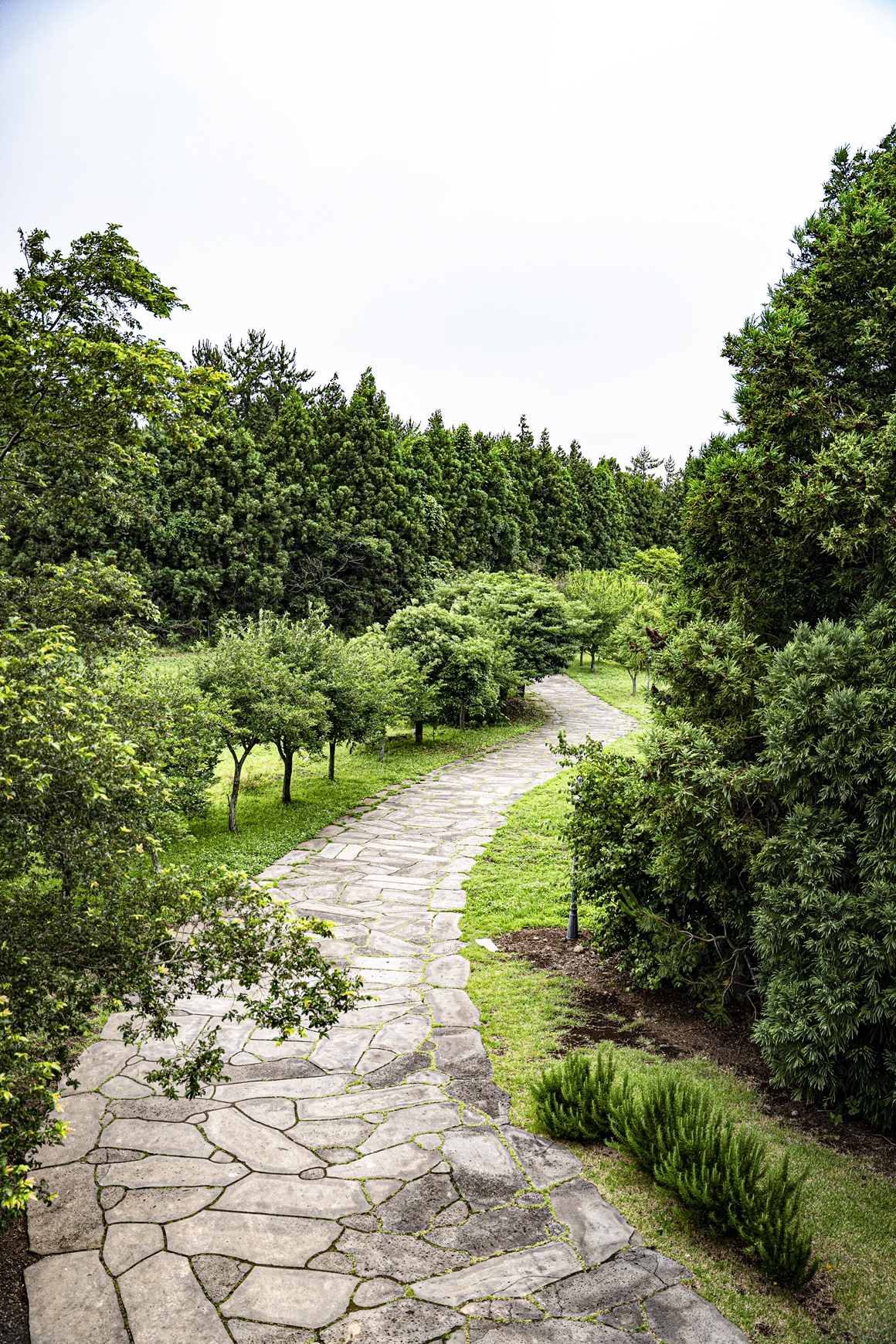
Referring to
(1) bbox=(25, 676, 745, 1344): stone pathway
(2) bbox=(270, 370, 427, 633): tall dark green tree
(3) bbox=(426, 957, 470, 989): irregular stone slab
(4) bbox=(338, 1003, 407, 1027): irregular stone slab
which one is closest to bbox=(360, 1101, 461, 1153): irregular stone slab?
(1) bbox=(25, 676, 745, 1344): stone pathway

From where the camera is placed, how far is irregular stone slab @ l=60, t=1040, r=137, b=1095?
14.3ft

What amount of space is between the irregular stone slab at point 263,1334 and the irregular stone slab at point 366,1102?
1.39 meters

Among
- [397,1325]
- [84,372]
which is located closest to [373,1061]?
[397,1325]

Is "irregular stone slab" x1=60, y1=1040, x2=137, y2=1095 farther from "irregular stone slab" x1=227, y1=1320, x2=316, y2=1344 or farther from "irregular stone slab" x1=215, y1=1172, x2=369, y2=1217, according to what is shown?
"irregular stone slab" x1=227, y1=1320, x2=316, y2=1344

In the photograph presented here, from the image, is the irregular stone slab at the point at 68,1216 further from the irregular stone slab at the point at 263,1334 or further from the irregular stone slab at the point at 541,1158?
the irregular stone slab at the point at 541,1158

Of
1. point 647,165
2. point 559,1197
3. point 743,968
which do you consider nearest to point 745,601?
point 743,968

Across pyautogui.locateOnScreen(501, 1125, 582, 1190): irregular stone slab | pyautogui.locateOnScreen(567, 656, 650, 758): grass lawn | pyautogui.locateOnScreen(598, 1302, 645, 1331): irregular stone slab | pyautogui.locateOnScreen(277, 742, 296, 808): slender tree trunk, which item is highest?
pyautogui.locateOnScreen(567, 656, 650, 758): grass lawn

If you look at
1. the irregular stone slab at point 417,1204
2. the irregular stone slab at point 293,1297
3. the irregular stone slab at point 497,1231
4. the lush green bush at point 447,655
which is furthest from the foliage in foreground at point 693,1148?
the lush green bush at point 447,655

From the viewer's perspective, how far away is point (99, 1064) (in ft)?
15.0

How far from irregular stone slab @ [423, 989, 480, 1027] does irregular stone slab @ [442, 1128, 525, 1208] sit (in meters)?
1.22

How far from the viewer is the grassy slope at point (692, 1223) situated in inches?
111

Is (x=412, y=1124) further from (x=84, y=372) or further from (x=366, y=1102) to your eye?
(x=84, y=372)

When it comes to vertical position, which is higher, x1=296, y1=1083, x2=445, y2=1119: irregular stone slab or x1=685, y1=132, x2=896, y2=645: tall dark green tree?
x1=685, y1=132, x2=896, y2=645: tall dark green tree

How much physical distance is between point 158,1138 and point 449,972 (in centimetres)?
252
